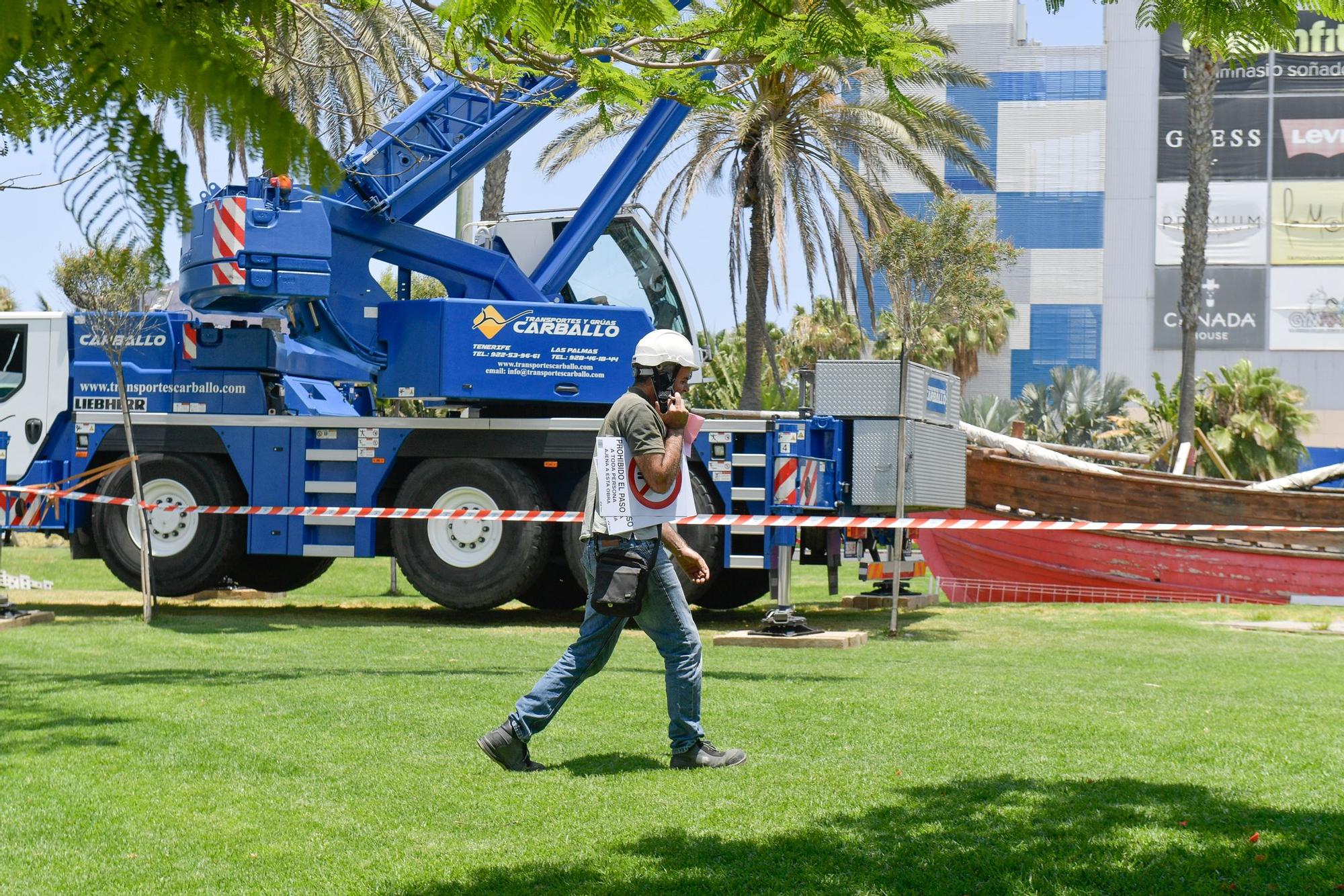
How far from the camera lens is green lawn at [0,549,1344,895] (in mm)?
4605

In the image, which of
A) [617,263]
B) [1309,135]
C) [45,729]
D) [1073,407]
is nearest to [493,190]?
[617,263]

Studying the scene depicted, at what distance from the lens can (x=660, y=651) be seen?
20.4ft

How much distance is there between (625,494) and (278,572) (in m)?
11.2

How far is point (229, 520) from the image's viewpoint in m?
14.7

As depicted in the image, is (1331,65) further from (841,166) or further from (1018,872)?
(1018,872)

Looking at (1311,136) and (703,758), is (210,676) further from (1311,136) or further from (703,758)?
(1311,136)

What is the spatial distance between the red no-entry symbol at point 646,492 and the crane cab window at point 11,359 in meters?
10.9

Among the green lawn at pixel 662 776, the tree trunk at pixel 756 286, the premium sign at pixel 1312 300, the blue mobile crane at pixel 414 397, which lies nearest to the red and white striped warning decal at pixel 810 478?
the blue mobile crane at pixel 414 397

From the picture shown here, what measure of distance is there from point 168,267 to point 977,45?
210 ft

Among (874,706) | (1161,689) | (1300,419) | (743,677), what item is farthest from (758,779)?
(1300,419)

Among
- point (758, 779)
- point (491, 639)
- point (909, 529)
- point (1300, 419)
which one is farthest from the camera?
point (1300, 419)

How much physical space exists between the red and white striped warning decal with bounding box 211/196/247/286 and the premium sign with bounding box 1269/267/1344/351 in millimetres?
59925

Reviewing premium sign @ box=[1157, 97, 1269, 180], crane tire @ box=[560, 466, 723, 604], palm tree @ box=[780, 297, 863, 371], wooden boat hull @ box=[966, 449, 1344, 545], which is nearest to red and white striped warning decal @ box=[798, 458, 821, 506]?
crane tire @ box=[560, 466, 723, 604]

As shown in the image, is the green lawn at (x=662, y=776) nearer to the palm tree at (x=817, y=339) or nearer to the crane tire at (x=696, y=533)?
the crane tire at (x=696, y=533)
